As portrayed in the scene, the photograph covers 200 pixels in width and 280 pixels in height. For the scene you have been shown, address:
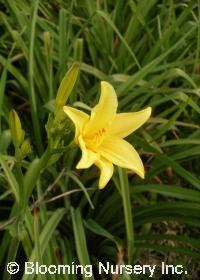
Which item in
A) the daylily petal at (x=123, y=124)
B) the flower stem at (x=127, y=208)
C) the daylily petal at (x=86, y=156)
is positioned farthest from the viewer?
the flower stem at (x=127, y=208)

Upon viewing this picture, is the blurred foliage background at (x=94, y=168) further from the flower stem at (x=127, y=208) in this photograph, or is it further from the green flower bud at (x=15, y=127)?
the green flower bud at (x=15, y=127)

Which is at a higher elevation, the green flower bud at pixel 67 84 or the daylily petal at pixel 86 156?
the green flower bud at pixel 67 84

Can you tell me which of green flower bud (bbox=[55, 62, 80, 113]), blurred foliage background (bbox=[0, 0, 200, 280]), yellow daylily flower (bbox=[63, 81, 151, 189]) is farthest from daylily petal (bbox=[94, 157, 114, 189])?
blurred foliage background (bbox=[0, 0, 200, 280])

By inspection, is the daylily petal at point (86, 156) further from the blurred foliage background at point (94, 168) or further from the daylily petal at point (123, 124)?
the blurred foliage background at point (94, 168)

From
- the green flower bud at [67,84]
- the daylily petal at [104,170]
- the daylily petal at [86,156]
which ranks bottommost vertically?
the daylily petal at [104,170]

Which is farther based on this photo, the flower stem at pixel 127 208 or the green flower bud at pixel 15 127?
the flower stem at pixel 127 208

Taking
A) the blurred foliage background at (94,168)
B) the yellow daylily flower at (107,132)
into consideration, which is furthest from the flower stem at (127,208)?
the yellow daylily flower at (107,132)

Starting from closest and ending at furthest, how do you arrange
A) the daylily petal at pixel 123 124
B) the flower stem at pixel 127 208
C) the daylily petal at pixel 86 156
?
the daylily petal at pixel 86 156, the daylily petal at pixel 123 124, the flower stem at pixel 127 208

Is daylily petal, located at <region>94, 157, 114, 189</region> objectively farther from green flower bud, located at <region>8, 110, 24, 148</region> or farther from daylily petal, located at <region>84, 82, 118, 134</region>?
green flower bud, located at <region>8, 110, 24, 148</region>

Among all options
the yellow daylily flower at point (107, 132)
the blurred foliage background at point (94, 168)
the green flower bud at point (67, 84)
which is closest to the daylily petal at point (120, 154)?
the yellow daylily flower at point (107, 132)
